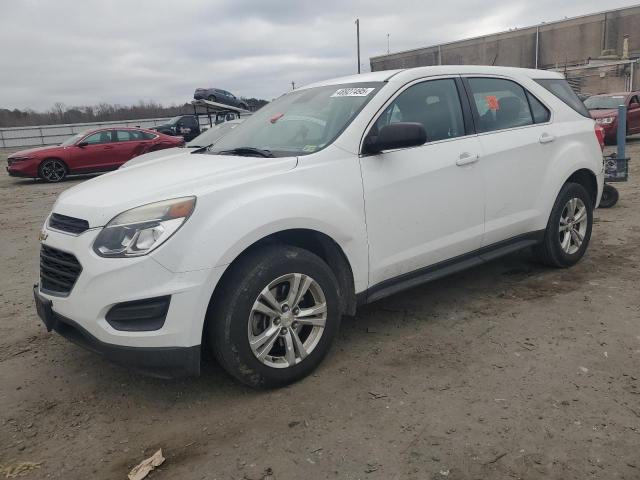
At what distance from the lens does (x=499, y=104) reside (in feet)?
14.1

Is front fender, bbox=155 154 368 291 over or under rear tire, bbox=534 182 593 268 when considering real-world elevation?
over

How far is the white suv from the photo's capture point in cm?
268

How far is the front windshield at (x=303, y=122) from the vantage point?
3.45 meters

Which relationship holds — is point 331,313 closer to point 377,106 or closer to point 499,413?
point 499,413

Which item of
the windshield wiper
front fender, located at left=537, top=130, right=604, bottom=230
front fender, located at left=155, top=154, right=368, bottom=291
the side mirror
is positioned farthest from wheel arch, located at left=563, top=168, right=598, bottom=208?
the windshield wiper

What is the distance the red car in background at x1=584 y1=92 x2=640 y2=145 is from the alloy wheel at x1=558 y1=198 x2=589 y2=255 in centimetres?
1010

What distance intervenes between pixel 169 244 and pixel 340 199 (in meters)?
1.07

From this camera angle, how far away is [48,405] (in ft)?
10.1

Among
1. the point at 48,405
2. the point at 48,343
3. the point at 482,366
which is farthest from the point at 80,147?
the point at 482,366

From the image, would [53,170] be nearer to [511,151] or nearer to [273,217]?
[511,151]

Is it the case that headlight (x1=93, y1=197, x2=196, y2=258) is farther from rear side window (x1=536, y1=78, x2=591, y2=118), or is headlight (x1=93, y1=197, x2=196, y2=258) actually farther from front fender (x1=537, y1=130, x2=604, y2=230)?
rear side window (x1=536, y1=78, x2=591, y2=118)

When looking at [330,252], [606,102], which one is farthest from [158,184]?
[606,102]

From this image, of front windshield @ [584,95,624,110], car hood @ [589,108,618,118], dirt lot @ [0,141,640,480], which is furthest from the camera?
front windshield @ [584,95,624,110]

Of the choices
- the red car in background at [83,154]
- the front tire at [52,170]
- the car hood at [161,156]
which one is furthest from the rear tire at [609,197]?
the front tire at [52,170]
